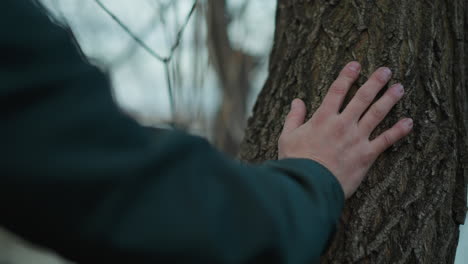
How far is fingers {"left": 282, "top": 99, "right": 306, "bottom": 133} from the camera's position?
54.8 inches

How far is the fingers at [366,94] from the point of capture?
50.3 inches

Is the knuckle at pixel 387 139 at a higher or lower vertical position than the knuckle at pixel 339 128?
lower

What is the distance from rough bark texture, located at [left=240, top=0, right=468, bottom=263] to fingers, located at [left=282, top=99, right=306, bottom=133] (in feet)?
0.12

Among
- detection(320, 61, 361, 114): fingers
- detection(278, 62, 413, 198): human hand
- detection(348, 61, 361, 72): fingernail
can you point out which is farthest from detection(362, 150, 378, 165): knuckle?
detection(348, 61, 361, 72): fingernail

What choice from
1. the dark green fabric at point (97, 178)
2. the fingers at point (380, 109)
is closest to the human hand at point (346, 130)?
the fingers at point (380, 109)

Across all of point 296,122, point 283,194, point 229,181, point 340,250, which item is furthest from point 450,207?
point 229,181

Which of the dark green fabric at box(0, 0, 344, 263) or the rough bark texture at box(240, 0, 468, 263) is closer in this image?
the dark green fabric at box(0, 0, 344, 263)

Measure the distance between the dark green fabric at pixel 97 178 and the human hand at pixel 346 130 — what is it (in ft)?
1.29

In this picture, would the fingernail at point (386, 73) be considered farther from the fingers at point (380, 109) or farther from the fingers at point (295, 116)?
the fingers at point (295, 116)

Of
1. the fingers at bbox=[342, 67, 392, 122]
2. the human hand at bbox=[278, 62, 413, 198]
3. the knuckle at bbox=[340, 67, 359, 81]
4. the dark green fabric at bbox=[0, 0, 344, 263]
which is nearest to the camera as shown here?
the dark green fabric at bbox=[0, 0, 344, 263]

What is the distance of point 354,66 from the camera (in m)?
1.39

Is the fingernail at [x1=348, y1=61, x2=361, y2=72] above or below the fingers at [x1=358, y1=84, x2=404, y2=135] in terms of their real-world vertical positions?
above

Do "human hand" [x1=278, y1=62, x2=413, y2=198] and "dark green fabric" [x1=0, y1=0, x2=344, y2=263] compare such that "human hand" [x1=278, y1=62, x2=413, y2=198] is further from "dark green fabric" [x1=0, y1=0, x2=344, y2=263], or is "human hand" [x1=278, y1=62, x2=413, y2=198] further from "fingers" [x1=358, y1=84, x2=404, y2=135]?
"dark green fabric" [x1=0, y1=0, x2=344, y2=263]

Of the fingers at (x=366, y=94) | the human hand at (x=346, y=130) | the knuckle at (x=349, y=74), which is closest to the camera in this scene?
the human hand at (x=346, y=130)
